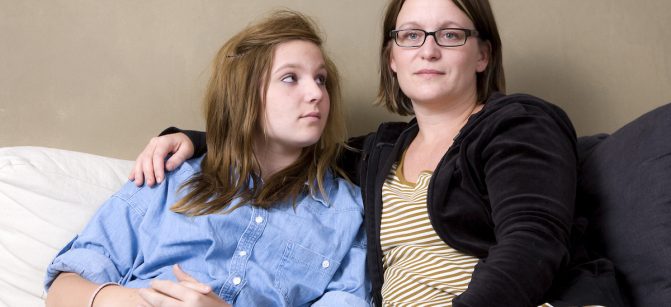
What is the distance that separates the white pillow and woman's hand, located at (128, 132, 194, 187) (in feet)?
0.65

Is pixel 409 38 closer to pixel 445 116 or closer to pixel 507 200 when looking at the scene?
pixel 445 116

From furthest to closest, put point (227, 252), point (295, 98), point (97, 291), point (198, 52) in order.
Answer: point (198, 52), point (295, 98), point (227, 252), point (97, 291)

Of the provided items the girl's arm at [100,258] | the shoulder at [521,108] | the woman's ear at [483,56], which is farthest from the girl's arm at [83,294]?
the woman's ear at [483,56]

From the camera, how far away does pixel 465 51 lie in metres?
1.37

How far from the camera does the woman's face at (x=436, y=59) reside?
1.36 metres

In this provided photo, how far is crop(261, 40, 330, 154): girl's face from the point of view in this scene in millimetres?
1490

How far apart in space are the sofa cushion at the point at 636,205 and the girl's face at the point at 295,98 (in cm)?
61

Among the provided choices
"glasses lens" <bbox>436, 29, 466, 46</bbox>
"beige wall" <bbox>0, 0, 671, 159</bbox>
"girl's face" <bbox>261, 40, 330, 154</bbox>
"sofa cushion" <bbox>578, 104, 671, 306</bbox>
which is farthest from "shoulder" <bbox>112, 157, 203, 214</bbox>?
"sofa cushion" <bbox>578, 104, 671, 306</bbox>

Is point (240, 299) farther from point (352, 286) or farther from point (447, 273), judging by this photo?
point (447, 273)

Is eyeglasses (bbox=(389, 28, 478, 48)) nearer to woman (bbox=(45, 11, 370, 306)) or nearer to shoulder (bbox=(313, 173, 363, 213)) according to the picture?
woman (bbox=(45, 11, 370, 306))

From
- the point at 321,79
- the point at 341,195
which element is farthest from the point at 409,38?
the point at 341,195

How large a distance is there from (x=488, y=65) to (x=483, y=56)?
0.03 m

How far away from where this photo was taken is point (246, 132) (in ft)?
4.96

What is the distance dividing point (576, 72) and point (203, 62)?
1.11 metres
